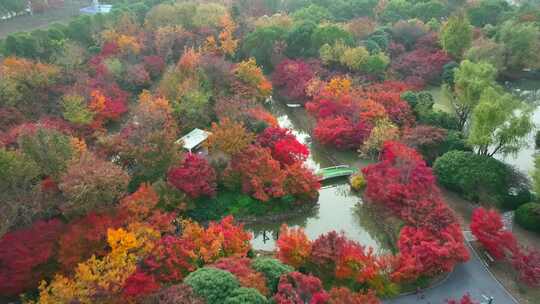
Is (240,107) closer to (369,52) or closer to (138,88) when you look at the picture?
(138,88)

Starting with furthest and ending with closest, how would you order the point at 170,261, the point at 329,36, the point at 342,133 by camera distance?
the point at 329,36 → the point at 342,133 → the point at 170,261

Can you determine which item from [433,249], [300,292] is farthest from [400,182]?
[300,292]

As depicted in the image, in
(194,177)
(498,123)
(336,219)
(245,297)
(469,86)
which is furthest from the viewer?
(469,86)

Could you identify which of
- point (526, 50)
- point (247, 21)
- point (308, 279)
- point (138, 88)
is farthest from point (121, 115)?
point (526, 50)

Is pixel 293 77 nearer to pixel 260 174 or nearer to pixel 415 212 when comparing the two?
pixel 260 174

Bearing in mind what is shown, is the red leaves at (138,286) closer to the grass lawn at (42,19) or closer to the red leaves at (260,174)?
the red leaves at (260,174)

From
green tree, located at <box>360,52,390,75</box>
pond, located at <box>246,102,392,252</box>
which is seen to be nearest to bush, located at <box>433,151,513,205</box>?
pond, located at <box>246,102,392,252</box>

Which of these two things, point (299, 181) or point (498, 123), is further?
point (498, 123)

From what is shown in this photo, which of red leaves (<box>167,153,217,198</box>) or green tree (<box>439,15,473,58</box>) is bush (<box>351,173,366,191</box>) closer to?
red leaves (<box>167,153,217,198</box>)
